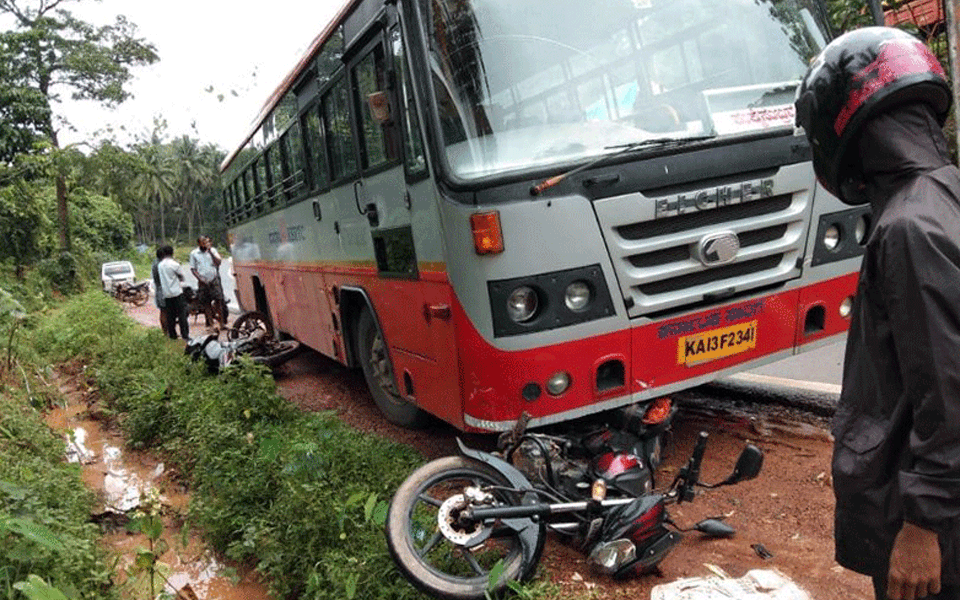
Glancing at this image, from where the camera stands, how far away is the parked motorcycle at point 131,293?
2523cm

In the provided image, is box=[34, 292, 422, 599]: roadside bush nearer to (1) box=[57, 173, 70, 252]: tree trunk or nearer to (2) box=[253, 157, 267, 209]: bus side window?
(2) box=[253, 157, 267, 209]: bus side window

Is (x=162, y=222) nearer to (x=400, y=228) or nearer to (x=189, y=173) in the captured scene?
(x=189, y=173)

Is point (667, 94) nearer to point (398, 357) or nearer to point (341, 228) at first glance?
point (398, 357)

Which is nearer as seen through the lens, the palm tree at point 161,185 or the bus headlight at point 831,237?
the bus headlight at point 831,237

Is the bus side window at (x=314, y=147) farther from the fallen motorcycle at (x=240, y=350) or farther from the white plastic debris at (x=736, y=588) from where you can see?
the white plastic debris at (x=736, y=588)

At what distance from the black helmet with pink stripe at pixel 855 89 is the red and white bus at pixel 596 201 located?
5.27 feet

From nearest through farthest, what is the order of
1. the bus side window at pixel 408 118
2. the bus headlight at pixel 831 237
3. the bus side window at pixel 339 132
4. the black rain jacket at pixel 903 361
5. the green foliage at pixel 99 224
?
1. the black rain jacket at pixel 903 361
2. the bus side window at pixel 408 118
3. the bus headlight at pixel 831 237
4. the bus side window at pixel 339 132
5. the green foliage at pixel 99 224

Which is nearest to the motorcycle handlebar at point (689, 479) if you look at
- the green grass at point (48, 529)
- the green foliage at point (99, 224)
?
the green grass at point (48, 529)

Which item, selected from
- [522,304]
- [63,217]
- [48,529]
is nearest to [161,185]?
[63,217]

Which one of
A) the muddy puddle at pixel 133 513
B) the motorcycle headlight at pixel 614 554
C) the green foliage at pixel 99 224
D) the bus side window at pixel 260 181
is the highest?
the green foliage at pixel 99 224

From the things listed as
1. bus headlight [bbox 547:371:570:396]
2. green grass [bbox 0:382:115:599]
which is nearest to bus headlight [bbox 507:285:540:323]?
bus headlight [bbox 547:371:570:396]

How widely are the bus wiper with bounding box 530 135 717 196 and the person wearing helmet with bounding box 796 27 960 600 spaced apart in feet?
5.04

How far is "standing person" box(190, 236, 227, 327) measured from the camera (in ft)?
40.6

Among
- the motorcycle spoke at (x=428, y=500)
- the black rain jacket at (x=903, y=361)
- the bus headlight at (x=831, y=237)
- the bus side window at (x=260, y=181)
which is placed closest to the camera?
the black rain jacket at (x=903, y=361)
